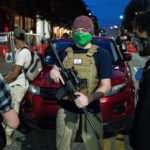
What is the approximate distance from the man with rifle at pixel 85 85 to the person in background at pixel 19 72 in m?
2.34

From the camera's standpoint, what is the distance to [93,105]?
4.69 meters

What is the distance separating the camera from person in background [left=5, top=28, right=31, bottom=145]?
702cm

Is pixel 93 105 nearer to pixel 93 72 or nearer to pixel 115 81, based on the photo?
pixel 93 72

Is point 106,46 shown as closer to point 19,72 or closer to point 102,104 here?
point 102,104

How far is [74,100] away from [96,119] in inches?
16.5

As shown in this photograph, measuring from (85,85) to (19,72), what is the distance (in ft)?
8.57

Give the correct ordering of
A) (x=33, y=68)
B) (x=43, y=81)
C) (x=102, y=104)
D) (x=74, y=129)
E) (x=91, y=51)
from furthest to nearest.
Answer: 1. (x=43, y=81)
2. (x=33, y=68)
3. (x=102, y=104)
4. (x=74, y=129)
5. (x=91, y=51)

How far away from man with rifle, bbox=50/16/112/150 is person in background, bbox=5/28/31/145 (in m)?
2.34

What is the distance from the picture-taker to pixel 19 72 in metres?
7.09

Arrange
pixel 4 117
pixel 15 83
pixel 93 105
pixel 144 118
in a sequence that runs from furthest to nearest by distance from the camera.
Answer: pixel 15 83 → pixel 93 105 → pixel 4 117 → pixel 144 118

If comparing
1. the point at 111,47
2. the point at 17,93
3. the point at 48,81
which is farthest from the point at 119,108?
the point at 111,47

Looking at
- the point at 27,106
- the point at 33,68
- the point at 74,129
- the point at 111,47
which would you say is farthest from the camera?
the point at 111,47

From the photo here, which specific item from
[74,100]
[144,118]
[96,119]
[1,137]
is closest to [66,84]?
[74,100]

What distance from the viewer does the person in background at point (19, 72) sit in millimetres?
7020
